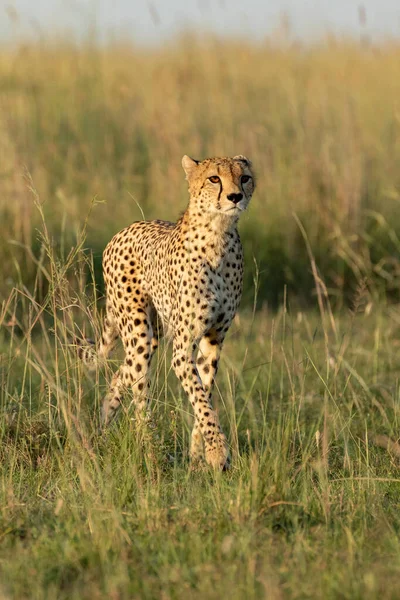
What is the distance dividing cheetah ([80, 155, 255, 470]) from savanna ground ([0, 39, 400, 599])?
0.12m

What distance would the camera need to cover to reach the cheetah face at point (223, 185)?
12.7ft

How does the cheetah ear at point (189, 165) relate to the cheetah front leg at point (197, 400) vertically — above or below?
above

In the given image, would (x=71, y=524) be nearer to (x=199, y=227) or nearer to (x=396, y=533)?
(x=396, y=533)

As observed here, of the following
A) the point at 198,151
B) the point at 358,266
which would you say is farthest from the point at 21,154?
the point at 358,266

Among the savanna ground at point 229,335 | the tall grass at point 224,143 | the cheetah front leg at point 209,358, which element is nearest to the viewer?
the savanna ground at point 229,335

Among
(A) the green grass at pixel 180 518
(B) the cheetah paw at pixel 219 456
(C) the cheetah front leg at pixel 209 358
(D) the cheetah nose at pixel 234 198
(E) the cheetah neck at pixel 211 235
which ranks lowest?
(B) the cheetah paw at pixel 219 456

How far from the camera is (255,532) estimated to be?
2834 millimetres

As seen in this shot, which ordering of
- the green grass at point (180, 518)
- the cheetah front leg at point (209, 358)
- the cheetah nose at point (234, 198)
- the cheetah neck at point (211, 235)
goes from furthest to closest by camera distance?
1. the cheetah front leg at point (209, 358)
2. the cheetah neck at point (211, 235)
3. the cheetah nose at point (234, 198)
4. the green grass at point (180, 518)

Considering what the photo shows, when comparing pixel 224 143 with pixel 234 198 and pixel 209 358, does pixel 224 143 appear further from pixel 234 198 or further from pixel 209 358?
pixel 234 198

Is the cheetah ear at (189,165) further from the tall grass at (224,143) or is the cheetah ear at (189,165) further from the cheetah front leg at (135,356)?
the tall grass at (224,143)

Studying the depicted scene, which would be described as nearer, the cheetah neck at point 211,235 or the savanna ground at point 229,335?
the savanna ground at point 229,335

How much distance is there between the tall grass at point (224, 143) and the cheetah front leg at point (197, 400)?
4.75 feet

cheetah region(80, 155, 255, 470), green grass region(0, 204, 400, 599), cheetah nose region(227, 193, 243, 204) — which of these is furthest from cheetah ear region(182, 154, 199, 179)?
green grass region(0, 204, 400, 599)

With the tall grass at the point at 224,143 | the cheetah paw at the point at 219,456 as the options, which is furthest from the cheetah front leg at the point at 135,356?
the tall grass at the point at 224,143
